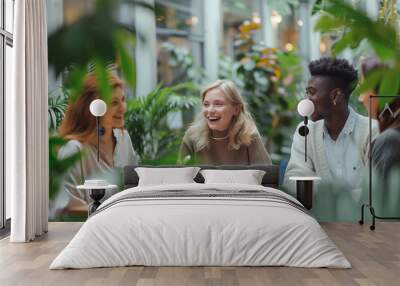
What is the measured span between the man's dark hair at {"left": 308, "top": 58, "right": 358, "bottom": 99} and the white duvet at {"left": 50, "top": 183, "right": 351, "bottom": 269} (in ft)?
9.83

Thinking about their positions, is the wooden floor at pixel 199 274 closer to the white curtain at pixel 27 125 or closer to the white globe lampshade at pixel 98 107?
the white curtain at pixel 27 125

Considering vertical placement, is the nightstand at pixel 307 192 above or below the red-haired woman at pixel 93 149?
below

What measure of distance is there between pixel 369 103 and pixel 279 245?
323 centimetres

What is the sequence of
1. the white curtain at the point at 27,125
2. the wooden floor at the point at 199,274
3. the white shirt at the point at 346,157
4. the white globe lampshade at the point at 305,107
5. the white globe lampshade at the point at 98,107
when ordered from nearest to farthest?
the wooden floor at the point at 199,274, the white curtain at the point at 27,125, the white globe lampshade at the point at 98,107, the white globe lampshade at the point at 305,107, the white shirt at the point at 346,157

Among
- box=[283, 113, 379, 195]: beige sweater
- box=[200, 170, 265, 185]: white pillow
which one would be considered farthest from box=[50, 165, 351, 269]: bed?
box=[283, 113, 379, 195]: beige sweater

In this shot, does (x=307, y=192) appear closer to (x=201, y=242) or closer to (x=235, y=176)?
(x=235, y=176)

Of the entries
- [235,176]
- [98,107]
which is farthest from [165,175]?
[98,107]

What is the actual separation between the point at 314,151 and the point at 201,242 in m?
3.10

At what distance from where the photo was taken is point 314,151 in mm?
6566

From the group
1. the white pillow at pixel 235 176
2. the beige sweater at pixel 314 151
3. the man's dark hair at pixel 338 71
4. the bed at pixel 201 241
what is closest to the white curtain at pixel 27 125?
the bed at pixel 201 241

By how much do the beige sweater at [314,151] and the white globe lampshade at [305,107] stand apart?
11.6 inches

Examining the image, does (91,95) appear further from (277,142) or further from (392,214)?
(392,214)

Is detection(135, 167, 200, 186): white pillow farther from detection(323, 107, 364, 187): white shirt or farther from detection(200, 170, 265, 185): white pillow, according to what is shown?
detection(323, 107, 364, 187): white shirt

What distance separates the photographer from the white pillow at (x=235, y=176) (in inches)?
231
